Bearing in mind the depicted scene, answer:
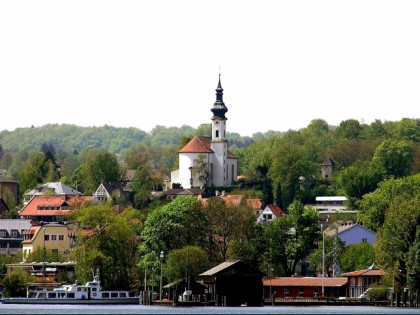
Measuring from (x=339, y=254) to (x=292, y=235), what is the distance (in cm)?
567

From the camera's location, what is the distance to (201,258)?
140625 mm

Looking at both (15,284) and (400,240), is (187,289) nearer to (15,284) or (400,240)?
(400,240)

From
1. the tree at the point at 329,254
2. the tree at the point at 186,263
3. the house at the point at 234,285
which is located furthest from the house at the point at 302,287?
the house at the point at 234,285

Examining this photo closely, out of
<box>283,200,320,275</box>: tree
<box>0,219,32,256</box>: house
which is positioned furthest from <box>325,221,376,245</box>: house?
<box>0,219,32,256</box>: house

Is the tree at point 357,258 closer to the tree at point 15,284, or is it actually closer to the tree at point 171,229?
the tree at point 171,229

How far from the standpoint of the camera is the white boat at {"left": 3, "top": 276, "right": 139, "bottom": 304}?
14162 cm

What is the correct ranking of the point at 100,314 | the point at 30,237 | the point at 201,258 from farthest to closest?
the point at 30,237
the point at 201,258
the point at 100,314

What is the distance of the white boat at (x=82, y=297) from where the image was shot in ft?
465

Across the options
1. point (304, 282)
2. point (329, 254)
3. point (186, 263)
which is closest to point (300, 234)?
point (329, 254)

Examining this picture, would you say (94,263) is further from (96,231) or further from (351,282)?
(351,282)

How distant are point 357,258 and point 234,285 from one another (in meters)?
27.0

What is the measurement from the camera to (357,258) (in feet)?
521

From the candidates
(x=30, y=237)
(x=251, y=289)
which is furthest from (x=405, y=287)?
(x=30, y=237)

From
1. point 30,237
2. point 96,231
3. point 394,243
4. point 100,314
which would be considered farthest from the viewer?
point 30,237
